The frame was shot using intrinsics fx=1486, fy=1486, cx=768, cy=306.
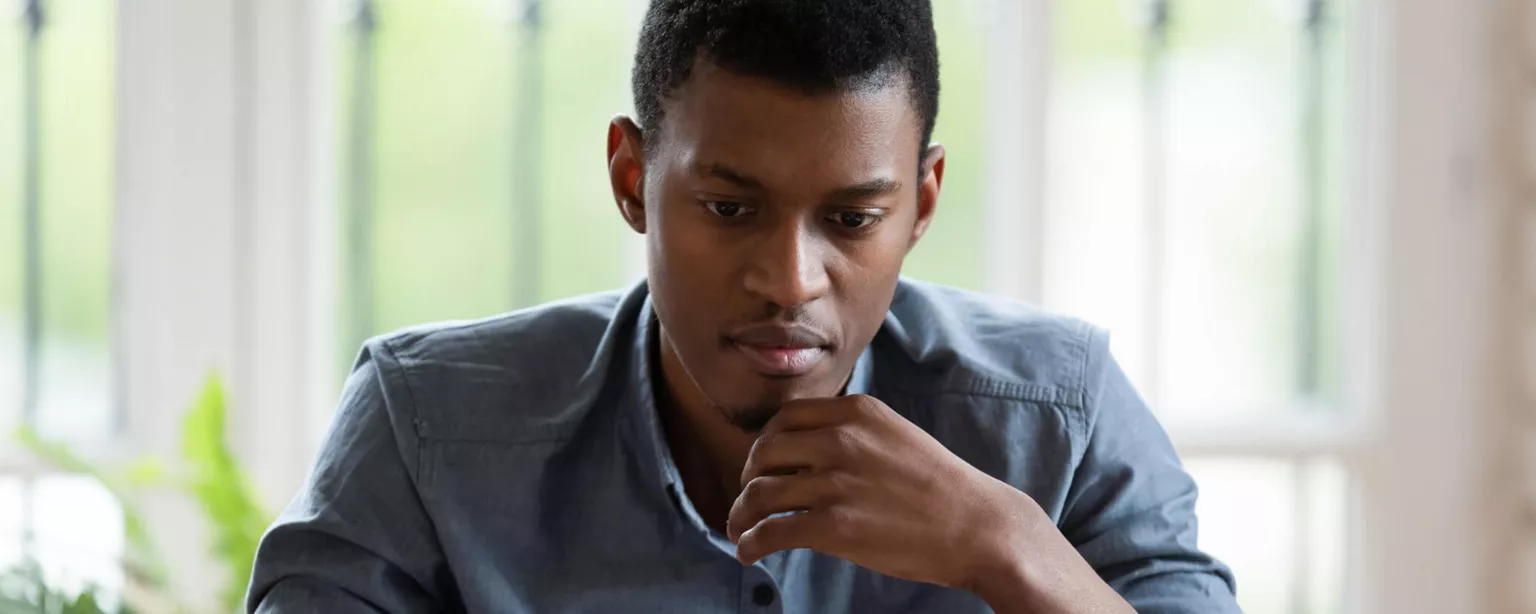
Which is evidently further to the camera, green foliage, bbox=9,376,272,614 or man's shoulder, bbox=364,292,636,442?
green foliage, bbox=9,376,272,614

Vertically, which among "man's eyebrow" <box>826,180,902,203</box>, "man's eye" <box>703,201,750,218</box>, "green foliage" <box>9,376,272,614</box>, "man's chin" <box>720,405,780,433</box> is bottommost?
"green foliage" <box>9,376,272,614</box>

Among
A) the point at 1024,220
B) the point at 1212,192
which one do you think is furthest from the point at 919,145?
the point at 1212,192

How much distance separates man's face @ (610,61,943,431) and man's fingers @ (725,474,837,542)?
69mm

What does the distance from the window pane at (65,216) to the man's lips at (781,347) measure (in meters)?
1.73

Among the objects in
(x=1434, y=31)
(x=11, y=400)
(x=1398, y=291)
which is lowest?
(x=11, y=400)

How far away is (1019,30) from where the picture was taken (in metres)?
2.54

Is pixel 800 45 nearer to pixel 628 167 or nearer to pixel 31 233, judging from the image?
pixel 628 167

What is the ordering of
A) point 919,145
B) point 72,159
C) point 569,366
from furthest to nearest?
point 72,159, point 569,366, point 919,145

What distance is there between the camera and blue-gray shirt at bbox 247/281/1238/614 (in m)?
1.25

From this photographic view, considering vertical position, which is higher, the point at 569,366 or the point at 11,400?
the point at 569,366

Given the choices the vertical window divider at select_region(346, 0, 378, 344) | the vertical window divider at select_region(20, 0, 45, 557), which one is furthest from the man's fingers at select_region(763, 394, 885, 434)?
the vertical window divider at select_region(20, 0, 45, 557)

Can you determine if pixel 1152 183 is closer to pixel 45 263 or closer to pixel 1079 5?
pixel 1079 5

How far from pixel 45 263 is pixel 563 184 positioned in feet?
2.88

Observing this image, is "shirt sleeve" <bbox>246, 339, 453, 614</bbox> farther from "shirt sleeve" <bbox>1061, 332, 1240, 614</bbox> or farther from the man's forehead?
"shirt sleeve" <bbox>1061, 332, 1240, 614</bbox>
